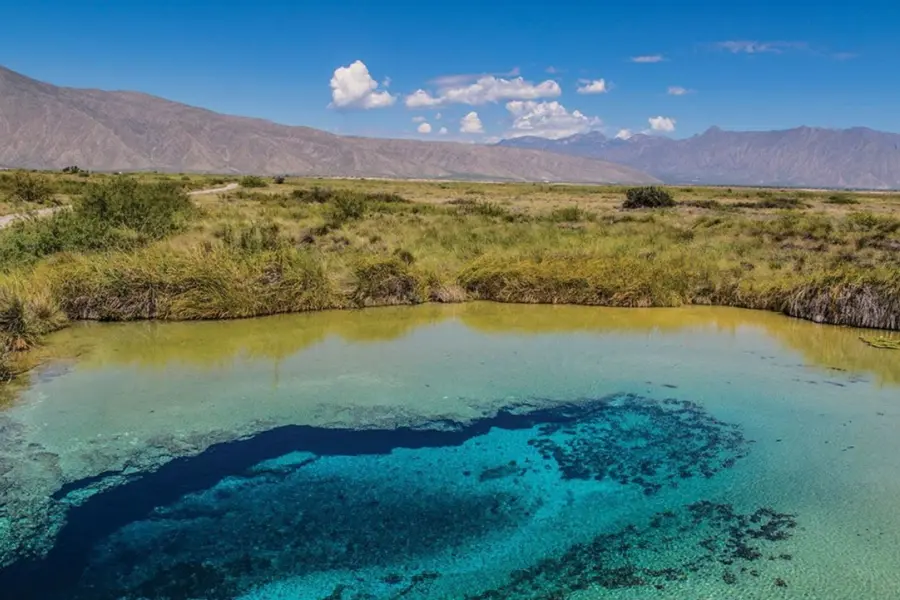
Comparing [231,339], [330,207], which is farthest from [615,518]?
[330,207]

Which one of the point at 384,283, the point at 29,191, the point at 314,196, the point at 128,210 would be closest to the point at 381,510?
the point at 384,283

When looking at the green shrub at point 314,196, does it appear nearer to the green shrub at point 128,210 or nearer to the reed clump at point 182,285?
the green shrub at point 128,210

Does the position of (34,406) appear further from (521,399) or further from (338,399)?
(521,399)

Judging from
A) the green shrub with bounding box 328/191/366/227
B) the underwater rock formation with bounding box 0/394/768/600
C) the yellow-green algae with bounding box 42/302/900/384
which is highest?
the green shrub with bounding box 328/191/366/227

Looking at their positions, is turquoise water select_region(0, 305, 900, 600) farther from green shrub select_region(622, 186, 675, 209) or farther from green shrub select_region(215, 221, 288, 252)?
green shrub select_region(622, 186, 675, 209)

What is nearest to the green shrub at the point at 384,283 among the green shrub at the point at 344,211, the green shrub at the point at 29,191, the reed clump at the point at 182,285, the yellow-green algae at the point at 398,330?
the yellow-green algae at the point at 398,330

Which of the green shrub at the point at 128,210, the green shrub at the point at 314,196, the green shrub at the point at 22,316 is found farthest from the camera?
the green shrub at the point at 314,196

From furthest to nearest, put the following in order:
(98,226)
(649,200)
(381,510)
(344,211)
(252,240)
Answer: (649,200) → (344,211) → (98,226) → (252,240) → (381,510)

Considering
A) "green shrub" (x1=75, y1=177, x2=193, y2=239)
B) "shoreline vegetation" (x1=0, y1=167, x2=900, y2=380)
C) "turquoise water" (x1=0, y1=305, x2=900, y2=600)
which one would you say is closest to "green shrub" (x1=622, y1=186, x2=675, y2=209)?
"shoreline vegetation" (x1=0, y1=167, x2=900, y2=380)

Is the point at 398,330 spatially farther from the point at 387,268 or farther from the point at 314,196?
the point at 314,196
